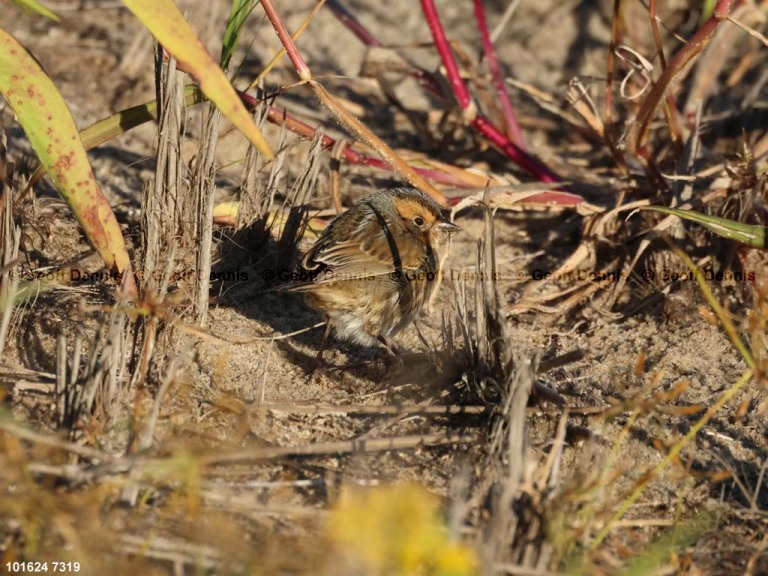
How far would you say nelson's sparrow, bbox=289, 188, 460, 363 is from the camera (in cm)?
447

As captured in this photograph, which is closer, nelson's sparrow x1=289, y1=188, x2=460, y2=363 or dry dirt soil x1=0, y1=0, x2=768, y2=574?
dry dirt soil x1=0, y1=0, x2=768, y2=574

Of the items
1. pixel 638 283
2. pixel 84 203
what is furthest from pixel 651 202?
pixel 84 203

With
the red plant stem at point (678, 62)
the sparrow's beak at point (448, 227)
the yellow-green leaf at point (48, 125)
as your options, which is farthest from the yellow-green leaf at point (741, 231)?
the yellow-green leaf at point (48, 125)

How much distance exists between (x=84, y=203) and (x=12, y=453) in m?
1.07

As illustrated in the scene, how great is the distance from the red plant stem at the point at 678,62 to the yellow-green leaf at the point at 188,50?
8.01 ft

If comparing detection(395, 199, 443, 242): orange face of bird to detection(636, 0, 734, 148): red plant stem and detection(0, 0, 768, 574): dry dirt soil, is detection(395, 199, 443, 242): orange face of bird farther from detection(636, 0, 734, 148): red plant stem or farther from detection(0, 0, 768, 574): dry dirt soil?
detection(636, 0, 734, 148): red plant stem

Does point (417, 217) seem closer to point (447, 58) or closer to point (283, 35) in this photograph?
point (447, 58)

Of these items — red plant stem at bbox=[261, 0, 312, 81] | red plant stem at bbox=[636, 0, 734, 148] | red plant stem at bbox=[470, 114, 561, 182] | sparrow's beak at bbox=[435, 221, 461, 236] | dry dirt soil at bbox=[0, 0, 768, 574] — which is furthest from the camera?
red plant stem at bbox=[470, 114, 561, 182]

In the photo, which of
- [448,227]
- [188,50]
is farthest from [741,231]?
[188,50]

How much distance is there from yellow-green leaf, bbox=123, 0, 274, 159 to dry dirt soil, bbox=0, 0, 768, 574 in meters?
1.09

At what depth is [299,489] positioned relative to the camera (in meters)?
3.37

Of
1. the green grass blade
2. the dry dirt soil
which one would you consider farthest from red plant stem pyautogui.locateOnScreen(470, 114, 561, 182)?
the green grass blade

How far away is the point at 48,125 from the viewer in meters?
3.47

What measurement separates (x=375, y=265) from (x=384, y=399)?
76cm
